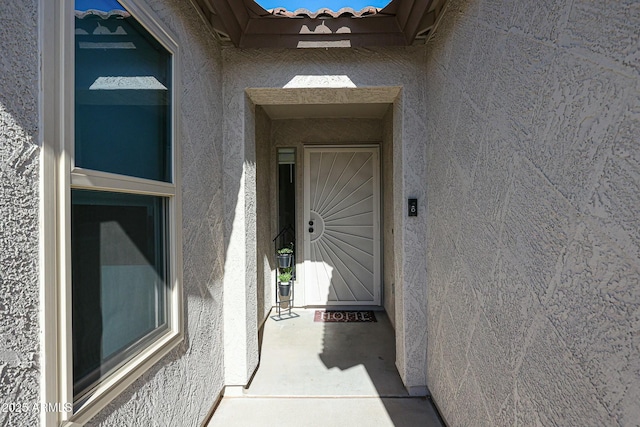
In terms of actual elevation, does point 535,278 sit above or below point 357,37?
below

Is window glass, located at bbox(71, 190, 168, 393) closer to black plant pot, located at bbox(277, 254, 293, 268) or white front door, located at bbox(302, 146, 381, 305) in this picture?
black plant pot, located at bbox(277, 254, 293, 268)

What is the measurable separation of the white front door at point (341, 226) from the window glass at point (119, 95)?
2.99 meters

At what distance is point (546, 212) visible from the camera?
1.06 m


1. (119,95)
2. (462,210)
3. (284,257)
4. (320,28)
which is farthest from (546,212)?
(284,257)

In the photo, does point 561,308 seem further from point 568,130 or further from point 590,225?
point 568,130

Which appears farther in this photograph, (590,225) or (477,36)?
(477,36)

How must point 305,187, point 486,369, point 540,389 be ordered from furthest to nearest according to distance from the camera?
point 305,187 → point 486,369 → point 540,389

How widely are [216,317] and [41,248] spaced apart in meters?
1.63

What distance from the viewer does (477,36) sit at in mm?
1591

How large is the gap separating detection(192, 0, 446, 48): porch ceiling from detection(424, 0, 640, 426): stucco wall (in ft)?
1.67

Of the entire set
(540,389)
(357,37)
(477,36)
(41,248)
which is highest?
(357,37)

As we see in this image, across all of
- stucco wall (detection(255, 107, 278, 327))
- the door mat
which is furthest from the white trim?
the door mat

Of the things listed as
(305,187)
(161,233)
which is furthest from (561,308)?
(305,187)

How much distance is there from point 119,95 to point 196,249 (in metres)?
1.03
